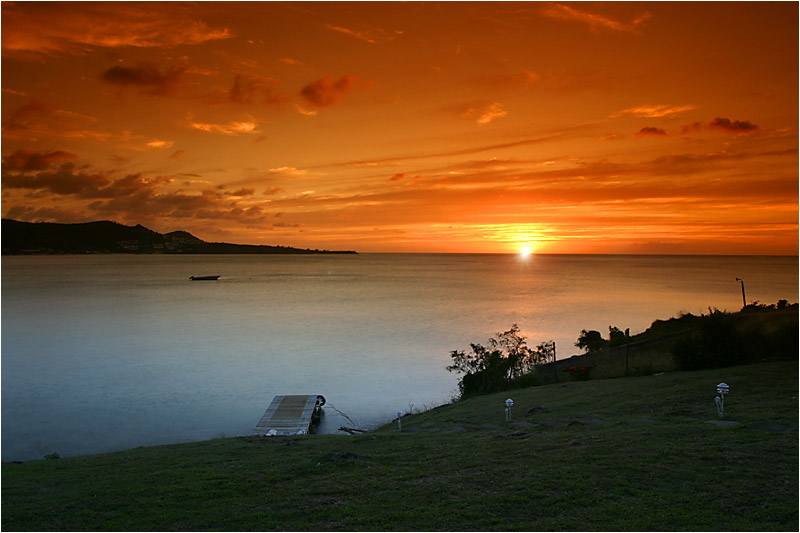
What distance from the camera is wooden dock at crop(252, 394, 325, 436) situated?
2475cm

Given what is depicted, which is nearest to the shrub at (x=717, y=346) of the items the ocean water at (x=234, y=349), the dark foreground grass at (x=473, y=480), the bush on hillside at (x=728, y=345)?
the bush on hillside at (x=728, y=345)

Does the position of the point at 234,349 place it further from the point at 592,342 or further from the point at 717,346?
the point at 717,346

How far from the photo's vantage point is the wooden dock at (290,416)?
81.2ft

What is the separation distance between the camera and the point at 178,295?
107062 mm

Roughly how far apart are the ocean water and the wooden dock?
1.39m

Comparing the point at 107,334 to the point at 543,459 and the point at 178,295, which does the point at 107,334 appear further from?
the point at 543,459

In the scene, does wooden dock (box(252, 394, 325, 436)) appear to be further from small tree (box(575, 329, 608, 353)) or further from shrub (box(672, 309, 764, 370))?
small tree (box(575, 329, 608, 353))

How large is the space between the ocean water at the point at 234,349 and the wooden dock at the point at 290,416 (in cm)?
139

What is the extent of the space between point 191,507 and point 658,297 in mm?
106663

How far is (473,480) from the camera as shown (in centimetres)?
1024

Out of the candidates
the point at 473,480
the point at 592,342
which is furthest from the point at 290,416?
the point at 592,342

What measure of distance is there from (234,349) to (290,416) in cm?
2709

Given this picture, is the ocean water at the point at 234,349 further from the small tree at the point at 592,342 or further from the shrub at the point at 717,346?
the shrub at the point at 717,346

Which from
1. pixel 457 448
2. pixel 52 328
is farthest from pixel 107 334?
pixel 457 448
